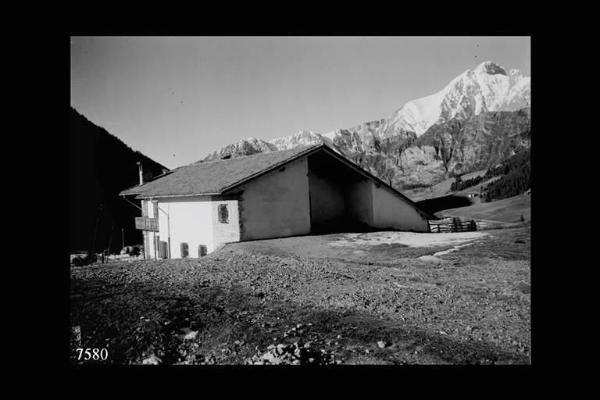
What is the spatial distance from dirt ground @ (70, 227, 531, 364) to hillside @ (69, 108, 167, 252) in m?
20.4

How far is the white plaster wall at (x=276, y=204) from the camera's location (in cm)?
1591

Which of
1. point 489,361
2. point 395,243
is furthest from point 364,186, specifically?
point 489,361

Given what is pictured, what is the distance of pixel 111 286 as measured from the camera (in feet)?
26.6

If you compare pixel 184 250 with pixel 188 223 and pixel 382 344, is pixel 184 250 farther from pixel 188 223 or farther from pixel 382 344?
pixel 382 344

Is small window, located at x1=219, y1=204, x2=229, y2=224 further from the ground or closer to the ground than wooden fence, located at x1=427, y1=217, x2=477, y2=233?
further from the ground

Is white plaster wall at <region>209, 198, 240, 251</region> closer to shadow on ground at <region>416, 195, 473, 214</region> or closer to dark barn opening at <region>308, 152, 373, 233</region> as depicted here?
dark barn opening at <region>308, 152, 373, 233</region>

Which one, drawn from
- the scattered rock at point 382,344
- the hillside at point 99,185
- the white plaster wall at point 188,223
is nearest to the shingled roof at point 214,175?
the white plaster wall at point 188,223

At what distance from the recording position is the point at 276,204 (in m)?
16.7

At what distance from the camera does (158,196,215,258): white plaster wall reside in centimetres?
1706

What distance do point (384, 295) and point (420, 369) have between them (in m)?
2.78

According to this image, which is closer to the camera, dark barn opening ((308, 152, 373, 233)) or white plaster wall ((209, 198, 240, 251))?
white plaster wall ((209, 198, 240, 251))

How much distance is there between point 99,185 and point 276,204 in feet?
68.1

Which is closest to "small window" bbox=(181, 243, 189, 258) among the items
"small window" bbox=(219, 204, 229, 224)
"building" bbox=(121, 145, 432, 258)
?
"building" bbox=(121, 145, 432, 258)

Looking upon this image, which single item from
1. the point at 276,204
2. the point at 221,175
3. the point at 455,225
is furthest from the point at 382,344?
the point at 455,225
